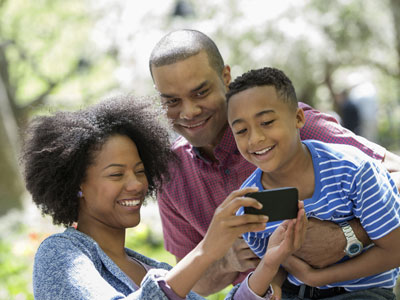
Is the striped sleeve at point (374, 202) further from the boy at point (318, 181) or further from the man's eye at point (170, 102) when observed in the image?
the man's eye at point (170, 102)

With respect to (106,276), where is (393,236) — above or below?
below

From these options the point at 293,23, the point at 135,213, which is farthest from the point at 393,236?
the point at 293,23

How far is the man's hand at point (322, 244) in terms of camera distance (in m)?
2.42

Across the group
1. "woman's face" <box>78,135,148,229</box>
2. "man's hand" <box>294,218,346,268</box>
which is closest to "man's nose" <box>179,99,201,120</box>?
"woman's face" <box>78,135,148,229</box>

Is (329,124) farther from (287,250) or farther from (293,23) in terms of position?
(293,23)

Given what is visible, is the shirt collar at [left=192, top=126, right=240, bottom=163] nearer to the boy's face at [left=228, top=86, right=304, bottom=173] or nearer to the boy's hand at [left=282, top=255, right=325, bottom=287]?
the boy's face at [left=228, top=86, right=304, bottom=173]

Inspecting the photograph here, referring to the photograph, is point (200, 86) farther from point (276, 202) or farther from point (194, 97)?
point (276, 202)

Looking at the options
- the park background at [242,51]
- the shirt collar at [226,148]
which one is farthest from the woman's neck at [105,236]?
the park background at [242,51]

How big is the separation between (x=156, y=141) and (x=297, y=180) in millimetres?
768

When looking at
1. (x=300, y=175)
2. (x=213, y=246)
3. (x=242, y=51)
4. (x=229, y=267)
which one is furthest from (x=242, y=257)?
(x=242, y=51)

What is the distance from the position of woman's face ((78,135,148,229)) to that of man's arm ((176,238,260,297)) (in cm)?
64

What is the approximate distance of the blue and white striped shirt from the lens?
7.59 feet

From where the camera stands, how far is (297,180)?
8.29ft

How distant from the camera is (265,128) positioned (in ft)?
8.09
